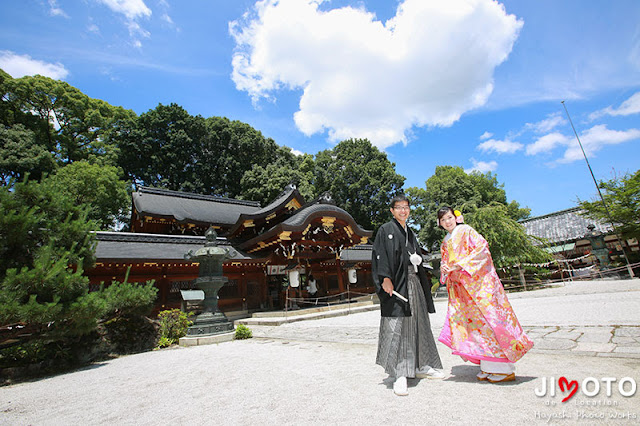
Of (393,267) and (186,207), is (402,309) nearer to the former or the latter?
(393,267)

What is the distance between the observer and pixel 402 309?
2961 millimetres

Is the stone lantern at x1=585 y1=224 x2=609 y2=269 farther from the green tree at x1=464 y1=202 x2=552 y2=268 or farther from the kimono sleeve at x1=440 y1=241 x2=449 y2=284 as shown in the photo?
the kimono sleeve at x1=440 y1=241 x2=449 y2=284

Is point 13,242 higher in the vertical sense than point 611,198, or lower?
lower

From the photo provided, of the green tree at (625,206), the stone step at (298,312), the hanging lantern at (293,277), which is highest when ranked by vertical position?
the green tree at (625,206)

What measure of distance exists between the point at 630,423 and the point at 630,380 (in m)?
0.85

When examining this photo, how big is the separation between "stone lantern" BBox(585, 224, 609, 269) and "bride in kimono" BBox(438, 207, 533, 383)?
23499 millimetres

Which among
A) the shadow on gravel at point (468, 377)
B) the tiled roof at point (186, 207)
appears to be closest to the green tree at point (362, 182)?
the tiled roof at point (186, 207)

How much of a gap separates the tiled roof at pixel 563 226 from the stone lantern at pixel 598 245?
441 mm

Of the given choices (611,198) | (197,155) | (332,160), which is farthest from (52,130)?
(611,198)

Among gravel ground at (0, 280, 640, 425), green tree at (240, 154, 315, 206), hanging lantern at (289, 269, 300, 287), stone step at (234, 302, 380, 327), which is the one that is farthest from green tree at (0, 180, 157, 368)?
green tree at (240, 154, 315, 206)

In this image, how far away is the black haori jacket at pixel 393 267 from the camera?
300 centimetres

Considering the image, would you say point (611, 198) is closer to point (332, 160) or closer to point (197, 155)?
point (332, 160)

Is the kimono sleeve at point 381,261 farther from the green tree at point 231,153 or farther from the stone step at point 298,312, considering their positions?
the green tree at point 231,153

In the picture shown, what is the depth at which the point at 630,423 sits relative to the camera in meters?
1.80
